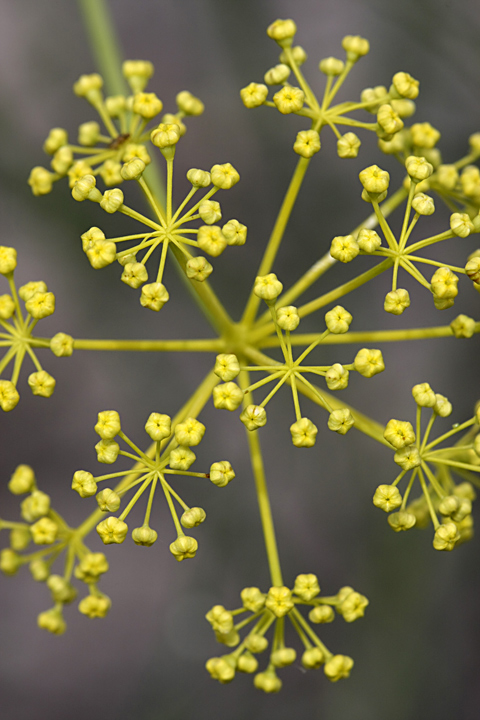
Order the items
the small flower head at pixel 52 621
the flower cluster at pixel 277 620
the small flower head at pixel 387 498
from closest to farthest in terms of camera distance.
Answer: the small flower head at pixel 387 498 → the flower cluster at pixel 277 620 → the small flower head at pixel 52 621

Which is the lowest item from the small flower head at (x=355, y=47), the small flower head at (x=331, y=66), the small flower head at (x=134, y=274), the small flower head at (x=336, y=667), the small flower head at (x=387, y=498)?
the small flower head at (x=336, y=667)

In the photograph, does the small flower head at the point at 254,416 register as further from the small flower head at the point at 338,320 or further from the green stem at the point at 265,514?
the small flower head at the point at 338,320

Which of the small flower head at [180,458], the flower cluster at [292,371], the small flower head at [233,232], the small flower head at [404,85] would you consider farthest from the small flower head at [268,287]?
the small flower head at [404,85]

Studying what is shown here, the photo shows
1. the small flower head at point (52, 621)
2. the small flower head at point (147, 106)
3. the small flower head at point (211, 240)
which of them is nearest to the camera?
the small flower head at point (211, 240)

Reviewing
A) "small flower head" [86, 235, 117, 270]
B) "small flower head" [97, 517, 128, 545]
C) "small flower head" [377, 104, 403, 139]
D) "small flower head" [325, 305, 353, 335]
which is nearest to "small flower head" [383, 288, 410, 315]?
"small flower head" [325, 305, 353, 335]

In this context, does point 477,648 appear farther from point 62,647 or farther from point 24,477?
point 24,477

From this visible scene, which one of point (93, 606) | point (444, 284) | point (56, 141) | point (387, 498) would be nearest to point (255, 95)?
point (56, 141)

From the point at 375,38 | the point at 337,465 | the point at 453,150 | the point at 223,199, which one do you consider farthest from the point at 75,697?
the point at 375,38

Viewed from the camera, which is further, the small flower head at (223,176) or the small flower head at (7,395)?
the small flower head at (7,395)
